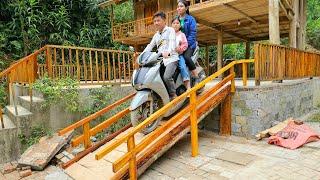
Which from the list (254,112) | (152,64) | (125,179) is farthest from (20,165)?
(254,112)

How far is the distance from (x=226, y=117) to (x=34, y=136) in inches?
165

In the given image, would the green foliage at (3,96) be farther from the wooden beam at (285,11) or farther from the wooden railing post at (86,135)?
the wooden beam at (285,11)

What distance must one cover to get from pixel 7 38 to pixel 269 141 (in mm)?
14264

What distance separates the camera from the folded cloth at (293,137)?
5.08 m

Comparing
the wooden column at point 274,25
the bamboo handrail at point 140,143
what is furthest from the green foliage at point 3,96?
the wooden column at point 274,25

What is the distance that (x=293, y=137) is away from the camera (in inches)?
206

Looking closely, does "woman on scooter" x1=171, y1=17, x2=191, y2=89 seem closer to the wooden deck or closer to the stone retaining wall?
the stone retaining wall

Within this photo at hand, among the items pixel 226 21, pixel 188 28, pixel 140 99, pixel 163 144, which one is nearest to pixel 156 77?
pixel 140 99

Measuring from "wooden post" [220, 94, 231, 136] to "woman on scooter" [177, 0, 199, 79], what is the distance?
0.93 metres

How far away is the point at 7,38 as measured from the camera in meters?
15.0

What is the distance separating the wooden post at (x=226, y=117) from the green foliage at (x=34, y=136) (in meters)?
3.79

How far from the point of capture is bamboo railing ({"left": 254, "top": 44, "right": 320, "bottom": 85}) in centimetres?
590

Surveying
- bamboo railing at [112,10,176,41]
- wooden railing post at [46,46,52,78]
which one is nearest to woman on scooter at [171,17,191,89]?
wooden railing post at [46,46,52,78]

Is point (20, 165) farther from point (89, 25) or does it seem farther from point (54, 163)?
point (89, 25)
